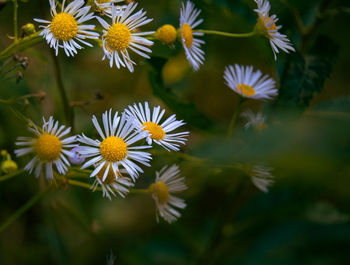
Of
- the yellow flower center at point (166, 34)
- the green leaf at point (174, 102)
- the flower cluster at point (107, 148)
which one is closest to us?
the flower cluster at point (107, 148)

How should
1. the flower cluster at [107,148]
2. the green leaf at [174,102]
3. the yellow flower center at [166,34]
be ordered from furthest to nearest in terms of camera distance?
1. the green leaf at [174,102]
2. the yellow flower center at [166,34]
3. the flower cluster at [107,148]

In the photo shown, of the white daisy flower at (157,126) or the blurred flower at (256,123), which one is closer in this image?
the white daisy flower at (157,126)

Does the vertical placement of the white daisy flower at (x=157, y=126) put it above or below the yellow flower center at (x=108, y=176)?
above

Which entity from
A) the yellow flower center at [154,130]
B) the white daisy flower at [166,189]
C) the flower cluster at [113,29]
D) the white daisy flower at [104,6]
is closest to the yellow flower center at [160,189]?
the white daisy flower at [166,189]

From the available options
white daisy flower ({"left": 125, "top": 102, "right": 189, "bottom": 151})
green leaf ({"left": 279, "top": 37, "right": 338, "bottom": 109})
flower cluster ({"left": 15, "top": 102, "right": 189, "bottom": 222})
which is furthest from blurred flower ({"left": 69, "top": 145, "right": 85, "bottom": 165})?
green leaf ({"left": 279, "top": 37, "right": 338, "bottom": 109})

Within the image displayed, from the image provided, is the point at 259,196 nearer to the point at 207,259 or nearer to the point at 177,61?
the point at 207,259

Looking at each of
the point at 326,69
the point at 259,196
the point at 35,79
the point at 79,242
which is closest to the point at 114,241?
the point at 79,242

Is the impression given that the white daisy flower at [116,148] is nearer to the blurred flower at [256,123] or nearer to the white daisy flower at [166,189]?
the white daisy flower at [166,189]

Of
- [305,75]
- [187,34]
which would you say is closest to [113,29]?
[187,34]
